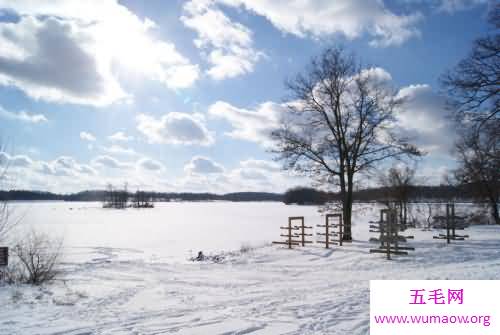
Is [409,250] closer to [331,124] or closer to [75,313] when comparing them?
[331,124]

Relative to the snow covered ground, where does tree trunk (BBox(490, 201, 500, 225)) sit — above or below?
above

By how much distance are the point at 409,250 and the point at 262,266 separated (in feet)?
21.0

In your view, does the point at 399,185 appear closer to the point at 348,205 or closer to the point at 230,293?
the point at 348,205

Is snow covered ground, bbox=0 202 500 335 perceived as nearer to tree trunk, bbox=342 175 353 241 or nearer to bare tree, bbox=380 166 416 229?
tree trunk, bbox=342 175 353 241

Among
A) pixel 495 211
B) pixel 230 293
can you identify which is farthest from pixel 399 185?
pixel 230 293

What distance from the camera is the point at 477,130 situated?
1435 centimetres

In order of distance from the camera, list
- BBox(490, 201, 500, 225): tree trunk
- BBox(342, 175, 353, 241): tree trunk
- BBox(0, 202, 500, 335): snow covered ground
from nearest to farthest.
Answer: BBox(0, 202, 500, 335): snow covered ground → BBox(342, 175, 353, 241): tree trunk → BBox(490, 201, 500, 225): tree trunk

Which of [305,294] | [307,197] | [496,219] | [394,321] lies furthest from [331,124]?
[307,197]

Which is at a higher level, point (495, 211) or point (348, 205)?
point (348, 205)

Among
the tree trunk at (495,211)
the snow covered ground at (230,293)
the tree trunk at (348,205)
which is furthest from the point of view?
the tree trunk at (495,211)

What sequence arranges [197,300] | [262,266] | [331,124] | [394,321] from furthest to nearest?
[331,124] < [262,266] < [197,300] < [394,321]

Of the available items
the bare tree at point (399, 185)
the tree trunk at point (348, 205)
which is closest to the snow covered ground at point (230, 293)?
the tree trunk at point (348, 205)

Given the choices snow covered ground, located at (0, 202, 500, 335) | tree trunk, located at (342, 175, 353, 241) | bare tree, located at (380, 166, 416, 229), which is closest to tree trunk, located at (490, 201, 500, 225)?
bare tree, located at (380, 166, 416, 229)

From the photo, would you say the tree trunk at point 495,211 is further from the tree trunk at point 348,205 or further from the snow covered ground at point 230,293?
the tree trunk at point 348,205
